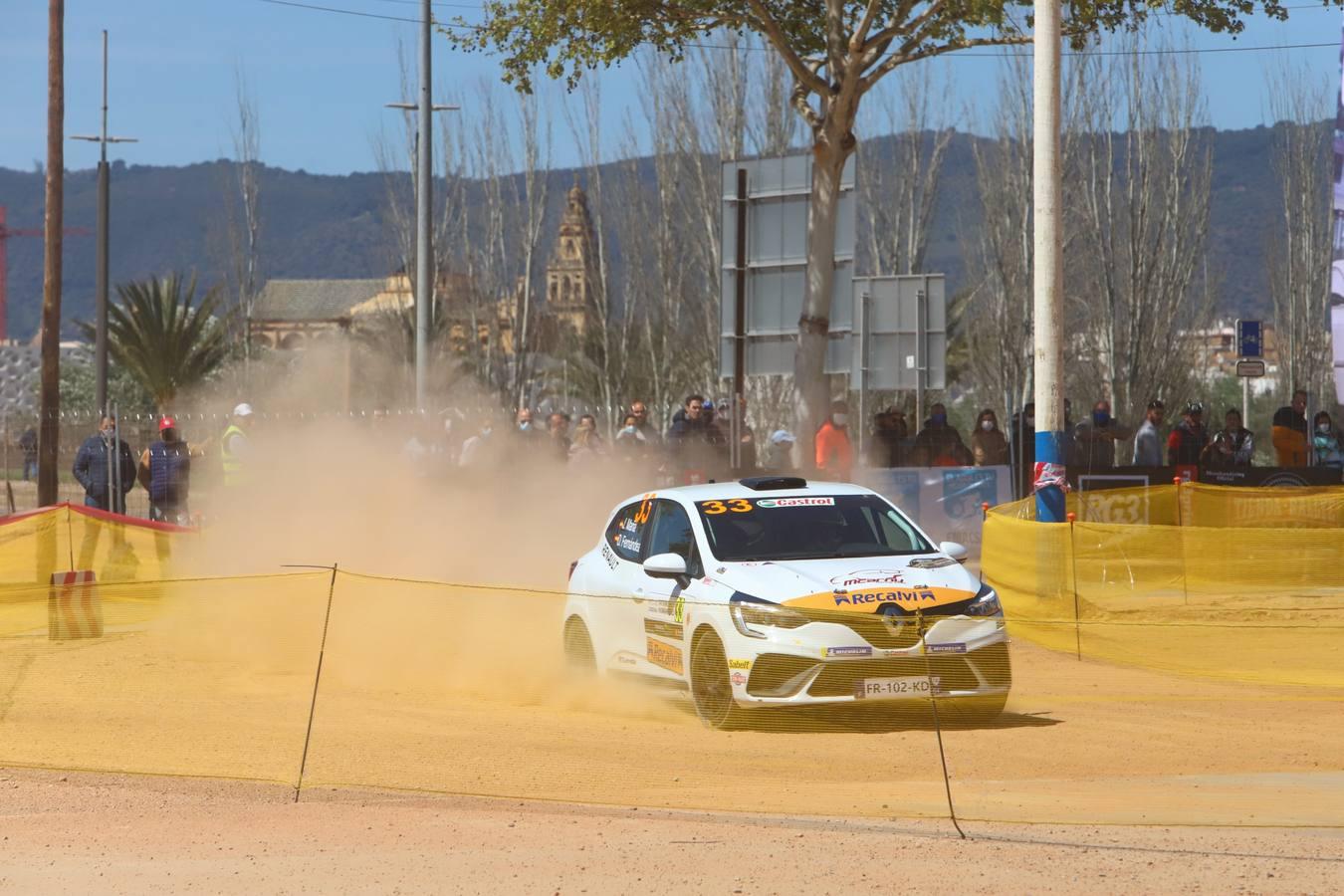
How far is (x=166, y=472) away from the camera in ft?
68.0

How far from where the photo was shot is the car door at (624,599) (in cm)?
1133

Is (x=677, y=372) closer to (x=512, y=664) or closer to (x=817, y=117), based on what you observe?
(x=817, y=117)

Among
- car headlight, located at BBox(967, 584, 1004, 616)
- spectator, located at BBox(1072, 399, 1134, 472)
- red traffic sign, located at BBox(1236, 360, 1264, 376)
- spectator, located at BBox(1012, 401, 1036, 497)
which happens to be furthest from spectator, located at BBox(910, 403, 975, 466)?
car headlight, located at BBox(967, 584, 1004, 616)

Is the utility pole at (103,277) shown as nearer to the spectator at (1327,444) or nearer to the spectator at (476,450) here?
the spectator at (476,450)

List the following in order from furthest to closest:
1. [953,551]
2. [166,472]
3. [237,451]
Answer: [237,451] → [166,472] → [953,551]

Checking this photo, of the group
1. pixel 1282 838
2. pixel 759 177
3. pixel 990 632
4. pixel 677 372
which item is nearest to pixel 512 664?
pixel 990 632

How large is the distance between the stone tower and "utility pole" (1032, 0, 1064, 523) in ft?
126

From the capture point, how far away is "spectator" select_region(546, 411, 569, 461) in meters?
23.2

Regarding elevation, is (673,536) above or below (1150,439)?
below

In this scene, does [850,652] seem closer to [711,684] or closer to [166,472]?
[711,684]

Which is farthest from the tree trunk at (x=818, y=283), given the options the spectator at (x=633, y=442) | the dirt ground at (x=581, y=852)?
the dirt ground at (x=581, y=852)

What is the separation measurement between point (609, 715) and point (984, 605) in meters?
2.57

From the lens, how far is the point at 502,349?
203 ft

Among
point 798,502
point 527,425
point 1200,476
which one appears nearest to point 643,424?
point 527,425
